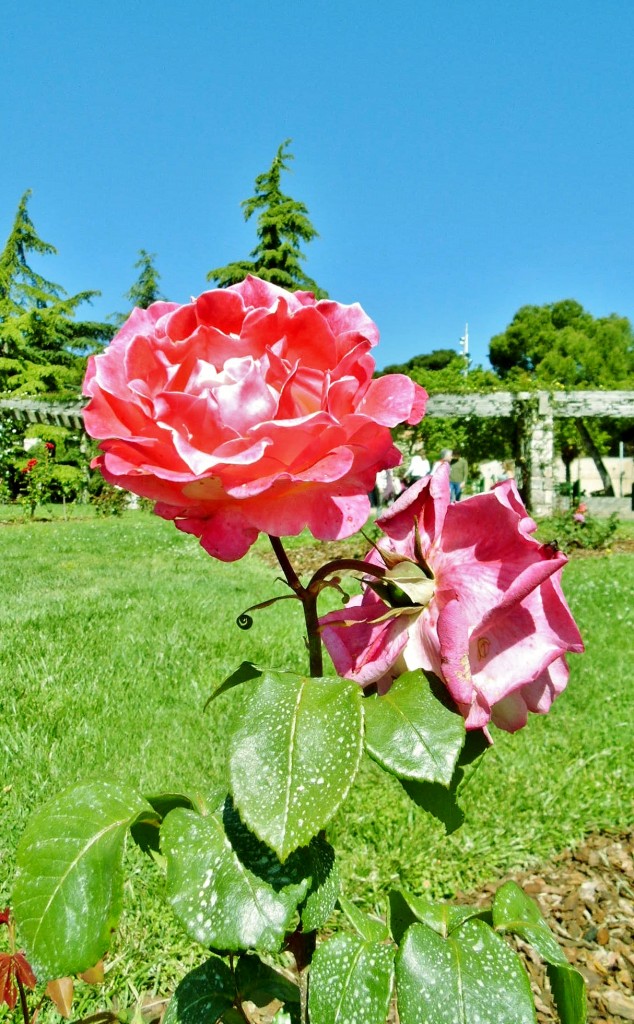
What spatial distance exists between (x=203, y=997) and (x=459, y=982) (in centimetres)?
37

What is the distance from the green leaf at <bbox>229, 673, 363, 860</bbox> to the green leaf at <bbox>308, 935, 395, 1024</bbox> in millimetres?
263

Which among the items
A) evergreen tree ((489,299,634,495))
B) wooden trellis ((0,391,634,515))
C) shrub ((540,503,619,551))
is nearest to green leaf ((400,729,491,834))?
shrub ((540,503,619,551))

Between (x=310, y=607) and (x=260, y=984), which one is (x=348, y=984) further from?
(x=310, y=607)

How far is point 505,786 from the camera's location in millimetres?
2809

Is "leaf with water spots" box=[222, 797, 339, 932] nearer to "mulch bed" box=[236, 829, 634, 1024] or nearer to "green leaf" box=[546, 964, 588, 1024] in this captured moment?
"green leaf" box=[546, 964, 588, 1024]

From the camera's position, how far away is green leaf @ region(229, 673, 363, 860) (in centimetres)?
53

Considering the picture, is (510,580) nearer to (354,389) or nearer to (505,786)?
(354,389)

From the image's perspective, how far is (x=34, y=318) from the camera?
22750mm

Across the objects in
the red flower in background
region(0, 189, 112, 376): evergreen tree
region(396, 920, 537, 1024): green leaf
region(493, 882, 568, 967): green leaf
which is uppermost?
region(0, 189, 112, 376): evergreen tree

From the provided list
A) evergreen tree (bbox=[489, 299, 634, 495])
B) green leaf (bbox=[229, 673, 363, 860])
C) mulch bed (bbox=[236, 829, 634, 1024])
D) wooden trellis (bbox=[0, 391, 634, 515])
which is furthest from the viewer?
evergreen tree (bbox=[489, 299, 634, 495])

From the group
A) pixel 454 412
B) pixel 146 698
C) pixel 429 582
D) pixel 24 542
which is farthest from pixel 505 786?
pixel 454 412

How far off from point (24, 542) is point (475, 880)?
7720mm

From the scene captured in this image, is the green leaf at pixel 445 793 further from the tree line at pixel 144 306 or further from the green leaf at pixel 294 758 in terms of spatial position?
the tree line at pixel 144 306

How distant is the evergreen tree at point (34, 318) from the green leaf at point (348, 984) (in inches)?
903
